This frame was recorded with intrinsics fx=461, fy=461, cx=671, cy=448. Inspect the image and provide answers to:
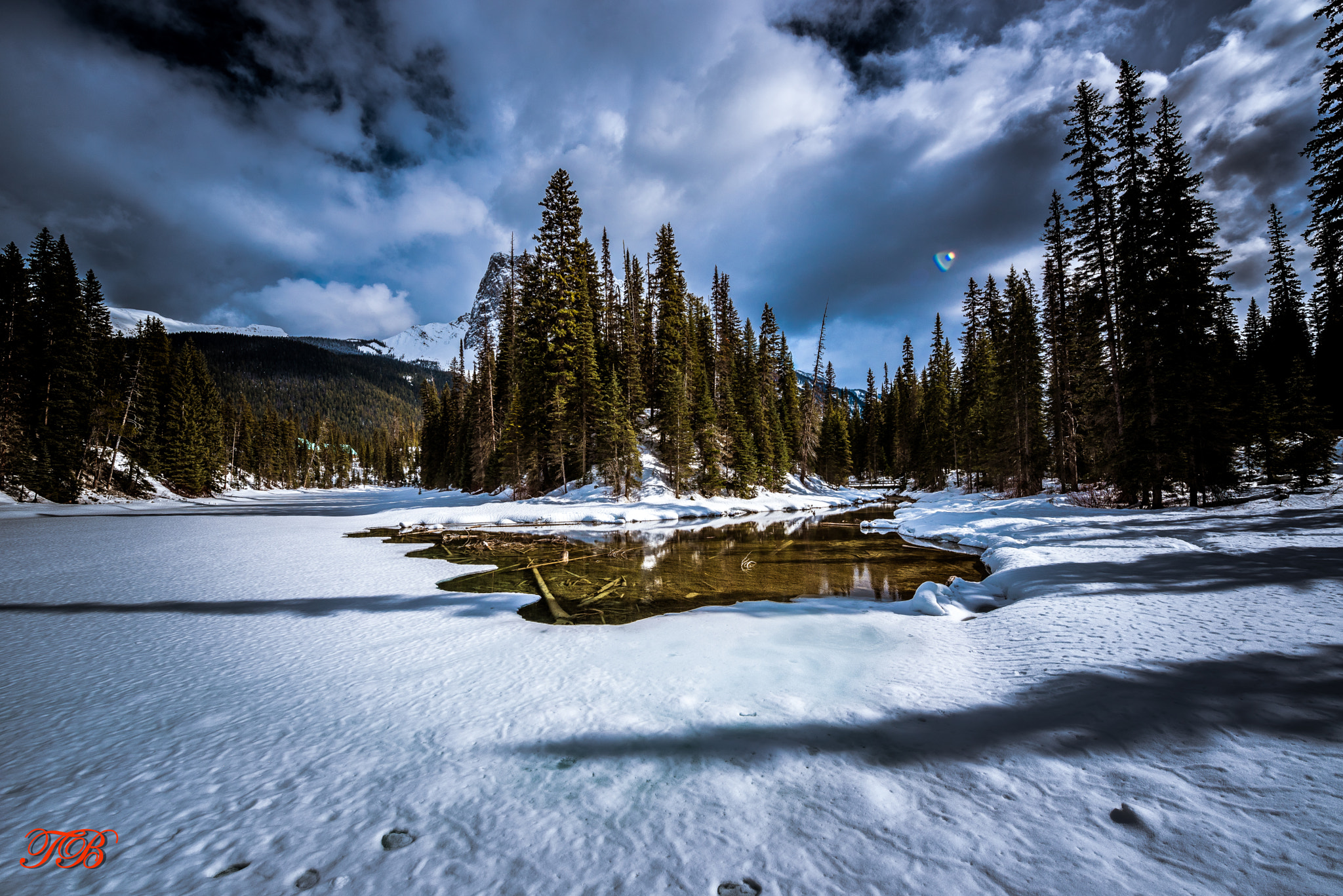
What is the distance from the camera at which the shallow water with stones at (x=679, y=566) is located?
916 cm

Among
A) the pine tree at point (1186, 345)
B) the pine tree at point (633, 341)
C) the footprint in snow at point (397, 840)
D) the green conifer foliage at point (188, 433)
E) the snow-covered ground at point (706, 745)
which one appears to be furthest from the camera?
the green conifer foliage at point (188, 433)

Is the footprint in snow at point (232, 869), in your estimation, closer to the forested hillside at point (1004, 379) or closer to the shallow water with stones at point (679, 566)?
the shallow water with stones at point (679, 566)

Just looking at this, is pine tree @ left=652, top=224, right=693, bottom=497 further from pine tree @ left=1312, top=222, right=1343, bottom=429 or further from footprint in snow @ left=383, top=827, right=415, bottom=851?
pine tree @ left=1312, top=222, right=1343, bottom=429

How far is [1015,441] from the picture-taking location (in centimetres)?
2916

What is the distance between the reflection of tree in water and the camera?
29.9 feet

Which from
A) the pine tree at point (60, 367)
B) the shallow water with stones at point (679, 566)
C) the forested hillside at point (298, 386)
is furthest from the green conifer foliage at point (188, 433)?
the forested hillside at point (298, 386)

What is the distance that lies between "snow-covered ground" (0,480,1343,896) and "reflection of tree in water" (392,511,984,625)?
6.15ft

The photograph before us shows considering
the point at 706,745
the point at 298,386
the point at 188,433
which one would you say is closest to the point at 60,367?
the point at 188,433

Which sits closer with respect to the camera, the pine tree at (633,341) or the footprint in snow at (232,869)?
the footprint in snow at (232,869)

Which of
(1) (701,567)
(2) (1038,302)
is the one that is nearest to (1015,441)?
(2) (1038,302)

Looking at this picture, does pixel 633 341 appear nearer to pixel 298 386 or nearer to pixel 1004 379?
pixel 1004 379

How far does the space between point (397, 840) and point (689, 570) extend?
10126 mm

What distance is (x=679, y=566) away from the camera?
12867mm

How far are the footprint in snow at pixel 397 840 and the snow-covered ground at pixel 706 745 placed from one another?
31 mm
